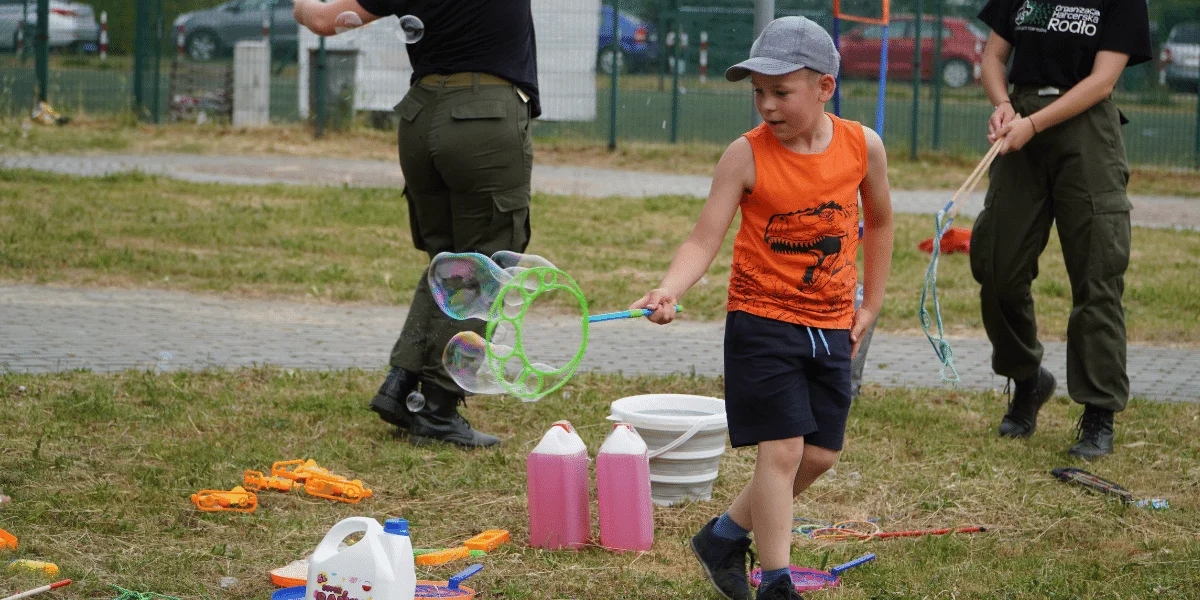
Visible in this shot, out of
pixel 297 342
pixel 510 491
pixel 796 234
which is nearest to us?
pixel 796 234

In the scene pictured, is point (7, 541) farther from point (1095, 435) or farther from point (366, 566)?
point (1095, 435)

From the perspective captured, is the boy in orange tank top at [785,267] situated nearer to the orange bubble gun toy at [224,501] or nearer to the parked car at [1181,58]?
the orange bubble gun toy at [224,501]

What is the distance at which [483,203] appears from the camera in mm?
5418

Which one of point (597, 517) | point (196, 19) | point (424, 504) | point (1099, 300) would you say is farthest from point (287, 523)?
point (196, 19)

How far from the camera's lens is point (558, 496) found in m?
4.35

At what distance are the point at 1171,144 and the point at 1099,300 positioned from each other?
44.4ft

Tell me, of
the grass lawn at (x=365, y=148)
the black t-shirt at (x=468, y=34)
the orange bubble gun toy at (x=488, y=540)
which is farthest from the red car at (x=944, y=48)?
the orange bubble gun toy at (x=488, y=540)

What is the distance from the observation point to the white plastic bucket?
4.78 m

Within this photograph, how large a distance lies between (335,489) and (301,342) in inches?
114

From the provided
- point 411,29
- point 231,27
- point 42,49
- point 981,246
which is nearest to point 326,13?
point 411,29

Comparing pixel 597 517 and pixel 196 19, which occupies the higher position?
A: pixel 196 19

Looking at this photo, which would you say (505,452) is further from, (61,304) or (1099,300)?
(61,304)

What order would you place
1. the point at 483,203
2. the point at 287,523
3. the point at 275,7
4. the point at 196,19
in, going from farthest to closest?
the point at 196,19 → the point at 275,7 → the point at 483,203 → the point at 287,523

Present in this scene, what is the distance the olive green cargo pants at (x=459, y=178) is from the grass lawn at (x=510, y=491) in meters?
0.46
